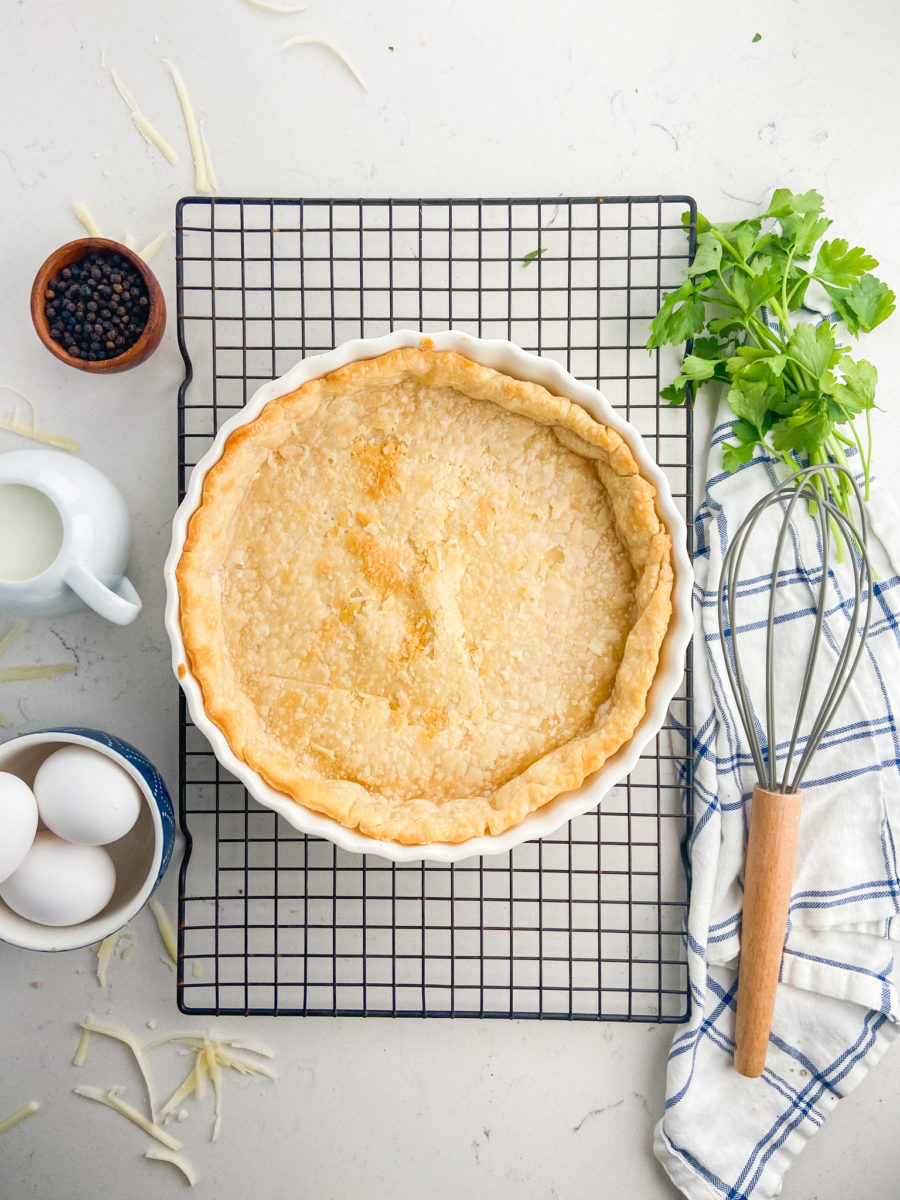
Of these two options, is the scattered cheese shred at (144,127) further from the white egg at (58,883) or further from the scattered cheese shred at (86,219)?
the white egg at (58,883)

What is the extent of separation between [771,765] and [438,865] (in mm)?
624

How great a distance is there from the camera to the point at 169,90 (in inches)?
62.0

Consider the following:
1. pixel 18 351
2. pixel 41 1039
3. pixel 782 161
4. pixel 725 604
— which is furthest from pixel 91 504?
pixel 782 161

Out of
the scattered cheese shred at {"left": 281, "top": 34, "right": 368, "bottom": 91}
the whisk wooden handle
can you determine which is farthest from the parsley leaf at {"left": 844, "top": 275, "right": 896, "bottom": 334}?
the scattered cheese shred at {"left": 281, "top": 34, "right": 368, "bottom": 91}

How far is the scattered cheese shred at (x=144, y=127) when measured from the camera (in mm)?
1573

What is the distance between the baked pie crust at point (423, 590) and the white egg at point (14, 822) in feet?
1.14

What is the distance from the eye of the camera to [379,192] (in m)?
1.58

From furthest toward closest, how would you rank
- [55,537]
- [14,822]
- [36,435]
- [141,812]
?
[36,435] < [141,812] < [55,537] < [14,822]

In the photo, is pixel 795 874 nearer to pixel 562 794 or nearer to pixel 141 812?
pixel 562 794

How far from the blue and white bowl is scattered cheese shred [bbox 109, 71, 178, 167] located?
107 cm

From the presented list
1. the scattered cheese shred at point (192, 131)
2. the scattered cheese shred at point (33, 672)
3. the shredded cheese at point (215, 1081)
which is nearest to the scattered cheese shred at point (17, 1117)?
the shredded cheese at point (215, 1081)

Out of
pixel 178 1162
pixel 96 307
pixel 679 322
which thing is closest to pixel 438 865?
pixel 178 1162

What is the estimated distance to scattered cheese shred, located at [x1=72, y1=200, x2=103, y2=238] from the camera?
5.16ft

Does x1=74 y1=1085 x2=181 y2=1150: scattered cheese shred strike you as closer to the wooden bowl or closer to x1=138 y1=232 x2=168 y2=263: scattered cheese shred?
the wooden bowl
